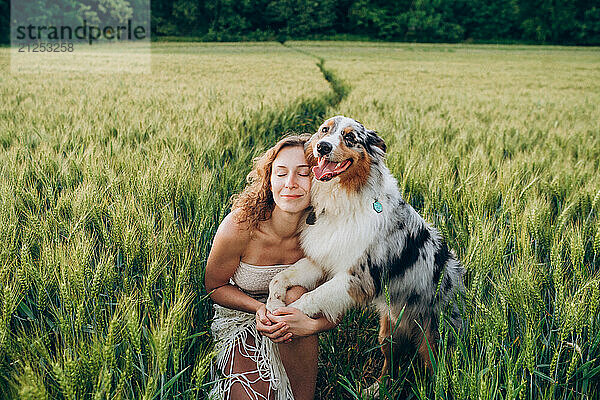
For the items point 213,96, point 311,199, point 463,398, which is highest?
point 213,96

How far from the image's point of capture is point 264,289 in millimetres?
1896

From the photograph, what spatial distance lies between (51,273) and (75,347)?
0.45 metres

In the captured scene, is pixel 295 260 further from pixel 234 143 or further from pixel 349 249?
pixel 234 143

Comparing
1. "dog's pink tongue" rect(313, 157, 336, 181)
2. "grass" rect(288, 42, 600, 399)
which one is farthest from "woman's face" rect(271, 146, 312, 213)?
"grass" rect(288, 42, 600, 399)

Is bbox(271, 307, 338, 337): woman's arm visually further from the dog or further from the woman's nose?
the woman's nose

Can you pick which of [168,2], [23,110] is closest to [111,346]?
[23,110]

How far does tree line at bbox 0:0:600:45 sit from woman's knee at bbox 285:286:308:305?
4653 centimetres

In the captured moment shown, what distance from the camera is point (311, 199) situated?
1.80 m

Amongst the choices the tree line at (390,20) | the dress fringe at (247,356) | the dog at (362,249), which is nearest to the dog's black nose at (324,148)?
the dog at (362,249)

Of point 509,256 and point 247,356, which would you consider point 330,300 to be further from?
point 509,256

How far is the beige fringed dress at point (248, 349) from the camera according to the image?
1.66m

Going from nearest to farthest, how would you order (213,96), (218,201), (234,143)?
1. (218,201)
2. (234,143)
3. (213,96)

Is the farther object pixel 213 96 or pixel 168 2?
pixel 168 2

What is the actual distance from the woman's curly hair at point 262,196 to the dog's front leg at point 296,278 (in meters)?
0.23
